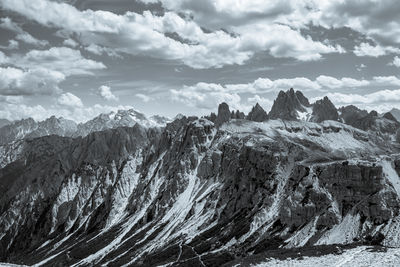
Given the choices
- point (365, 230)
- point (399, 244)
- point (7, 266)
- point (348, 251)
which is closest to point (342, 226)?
point (365, 230)

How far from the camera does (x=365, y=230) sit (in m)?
184

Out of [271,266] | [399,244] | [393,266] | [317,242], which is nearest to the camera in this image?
[393,266]

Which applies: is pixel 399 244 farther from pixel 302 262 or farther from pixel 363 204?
pixel 302 262

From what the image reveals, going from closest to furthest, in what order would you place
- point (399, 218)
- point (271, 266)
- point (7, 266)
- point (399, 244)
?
1. point (271, 266)
2. point (7, 266)
3. point (399, 244)
4. point (399, 218)

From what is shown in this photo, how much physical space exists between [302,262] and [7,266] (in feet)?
199

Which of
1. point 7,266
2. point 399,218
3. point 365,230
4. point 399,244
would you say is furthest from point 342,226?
point 7,266

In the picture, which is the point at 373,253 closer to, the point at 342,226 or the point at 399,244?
the point at 399,244

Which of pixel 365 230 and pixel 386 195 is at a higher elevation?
pixel 386 195

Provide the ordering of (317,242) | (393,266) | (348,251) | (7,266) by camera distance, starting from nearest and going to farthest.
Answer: (393,266), (348,251), (7,266), (317,242)

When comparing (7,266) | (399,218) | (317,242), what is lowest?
(317,242)

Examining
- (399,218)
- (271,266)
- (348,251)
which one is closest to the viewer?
(271,266)

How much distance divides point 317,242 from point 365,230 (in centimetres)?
2237

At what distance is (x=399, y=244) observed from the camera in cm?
15712

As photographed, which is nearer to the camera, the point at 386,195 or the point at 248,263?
the point at 248,263
